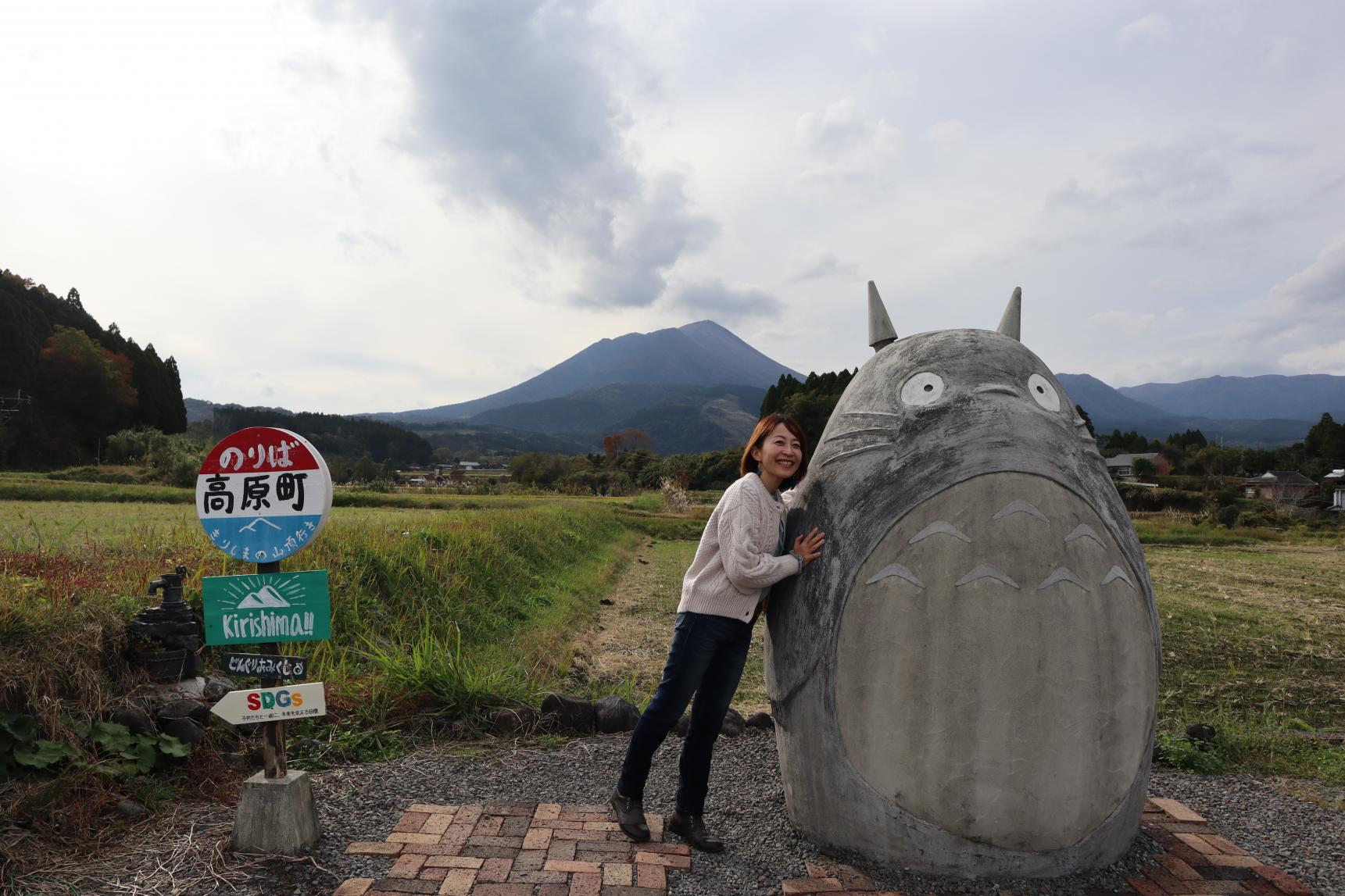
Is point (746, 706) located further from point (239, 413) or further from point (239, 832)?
point (239, 413)

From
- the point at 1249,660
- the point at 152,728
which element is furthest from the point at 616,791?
the point at 1249,660

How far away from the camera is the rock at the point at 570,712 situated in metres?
5.36

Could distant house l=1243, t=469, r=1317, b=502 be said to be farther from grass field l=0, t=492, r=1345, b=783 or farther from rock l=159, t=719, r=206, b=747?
rock l=159, t=719, r=206, b=747

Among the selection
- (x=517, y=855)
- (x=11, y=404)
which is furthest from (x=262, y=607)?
(x=11, y=404)

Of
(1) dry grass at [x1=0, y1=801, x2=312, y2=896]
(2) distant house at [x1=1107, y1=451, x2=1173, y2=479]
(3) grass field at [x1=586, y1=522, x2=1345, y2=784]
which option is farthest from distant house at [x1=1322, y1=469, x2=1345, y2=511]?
(1) dry grass at [x1=0, y1=801, x2=312, y2=896]

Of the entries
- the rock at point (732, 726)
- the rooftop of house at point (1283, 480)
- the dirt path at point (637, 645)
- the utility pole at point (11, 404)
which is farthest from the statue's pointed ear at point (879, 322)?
the rooftop of house at point (1283, 480)

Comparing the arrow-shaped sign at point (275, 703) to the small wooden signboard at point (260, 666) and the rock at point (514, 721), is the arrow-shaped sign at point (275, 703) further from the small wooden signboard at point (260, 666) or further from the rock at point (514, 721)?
the rock at point (514, 721)

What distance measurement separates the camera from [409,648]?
694 centimetres

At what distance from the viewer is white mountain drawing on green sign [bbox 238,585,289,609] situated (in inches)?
141

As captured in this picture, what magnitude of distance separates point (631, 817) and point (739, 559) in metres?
1.47

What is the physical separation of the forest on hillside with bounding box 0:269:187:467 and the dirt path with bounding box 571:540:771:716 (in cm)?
3269

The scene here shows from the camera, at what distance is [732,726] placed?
5398 millimetres

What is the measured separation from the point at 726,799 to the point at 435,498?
76.7 feet

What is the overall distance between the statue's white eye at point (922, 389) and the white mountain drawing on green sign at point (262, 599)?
3229mm
